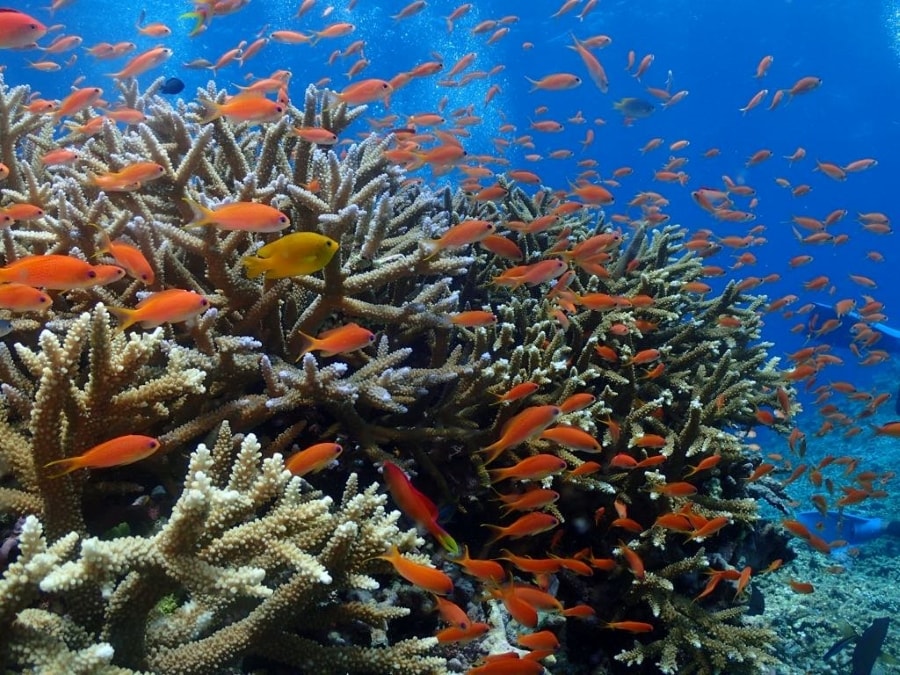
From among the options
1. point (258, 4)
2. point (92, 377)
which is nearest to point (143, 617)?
point (92, 377)

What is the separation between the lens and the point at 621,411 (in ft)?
14.6

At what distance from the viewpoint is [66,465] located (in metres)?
2.20

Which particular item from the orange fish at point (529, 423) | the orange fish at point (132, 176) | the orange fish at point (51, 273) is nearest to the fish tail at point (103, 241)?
the orange fish at point (132, 176)

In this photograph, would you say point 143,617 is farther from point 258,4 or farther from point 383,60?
point 383,60

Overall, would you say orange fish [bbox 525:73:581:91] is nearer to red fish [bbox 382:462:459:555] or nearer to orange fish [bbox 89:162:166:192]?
orange fish [bbox 89:162:166:192]

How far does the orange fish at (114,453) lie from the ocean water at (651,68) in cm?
2258

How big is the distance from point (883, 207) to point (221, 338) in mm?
98073

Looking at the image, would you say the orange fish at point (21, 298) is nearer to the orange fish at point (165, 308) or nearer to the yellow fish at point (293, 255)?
the orange fish at point (165, 308)

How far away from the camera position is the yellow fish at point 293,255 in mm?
2654

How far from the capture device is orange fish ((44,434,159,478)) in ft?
6.87

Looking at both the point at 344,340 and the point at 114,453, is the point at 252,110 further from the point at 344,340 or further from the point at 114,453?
the point at 114,453

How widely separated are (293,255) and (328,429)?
1073mm

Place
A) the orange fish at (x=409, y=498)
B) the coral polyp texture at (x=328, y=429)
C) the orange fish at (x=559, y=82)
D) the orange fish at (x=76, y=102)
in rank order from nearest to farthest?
the coral polyp texture at (x=328, y=429), the orange fish at (x=409, y=498), the orange fish at (x=76, y=102), the orange fish at (x=559, y=82)

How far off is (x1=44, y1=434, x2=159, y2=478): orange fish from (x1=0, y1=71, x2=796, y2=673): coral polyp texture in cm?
4
